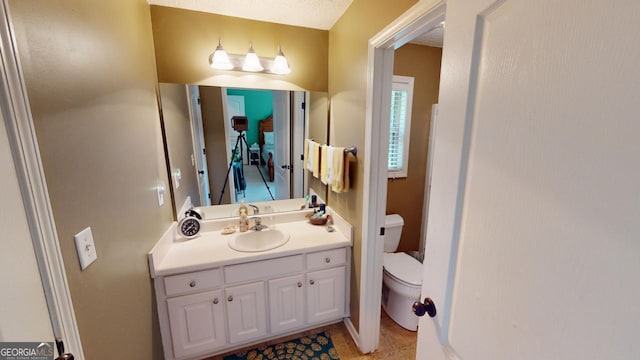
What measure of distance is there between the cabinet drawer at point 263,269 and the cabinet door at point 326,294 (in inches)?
5.7

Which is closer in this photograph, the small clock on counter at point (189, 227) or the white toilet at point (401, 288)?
the small clock on counter at point (189, 227)

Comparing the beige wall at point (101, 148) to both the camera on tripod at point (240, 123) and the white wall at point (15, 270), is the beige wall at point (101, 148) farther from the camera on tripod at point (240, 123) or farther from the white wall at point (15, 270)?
the camera on tripod at point (240, 123)

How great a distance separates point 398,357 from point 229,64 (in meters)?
2.29

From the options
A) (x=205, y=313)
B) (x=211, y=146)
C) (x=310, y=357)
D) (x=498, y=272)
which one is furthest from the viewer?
(x=211, y=146)

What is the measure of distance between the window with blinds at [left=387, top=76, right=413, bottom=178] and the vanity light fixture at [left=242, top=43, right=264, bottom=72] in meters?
1.17

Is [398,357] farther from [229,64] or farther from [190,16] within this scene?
[190,16]

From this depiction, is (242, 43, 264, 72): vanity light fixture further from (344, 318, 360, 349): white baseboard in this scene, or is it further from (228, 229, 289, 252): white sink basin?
(344, 318, 360, 349): white baseboard

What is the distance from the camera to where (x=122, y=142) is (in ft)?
3.57

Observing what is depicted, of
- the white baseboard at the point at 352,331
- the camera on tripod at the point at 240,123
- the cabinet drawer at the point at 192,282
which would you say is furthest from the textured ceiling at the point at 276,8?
the white baseboard at the point at 352,331

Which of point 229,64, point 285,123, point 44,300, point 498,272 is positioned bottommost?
point 44,300

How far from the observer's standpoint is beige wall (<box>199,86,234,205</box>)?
1816 mm

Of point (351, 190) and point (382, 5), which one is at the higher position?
point (382, 5)

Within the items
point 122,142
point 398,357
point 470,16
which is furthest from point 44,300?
point 398,357
